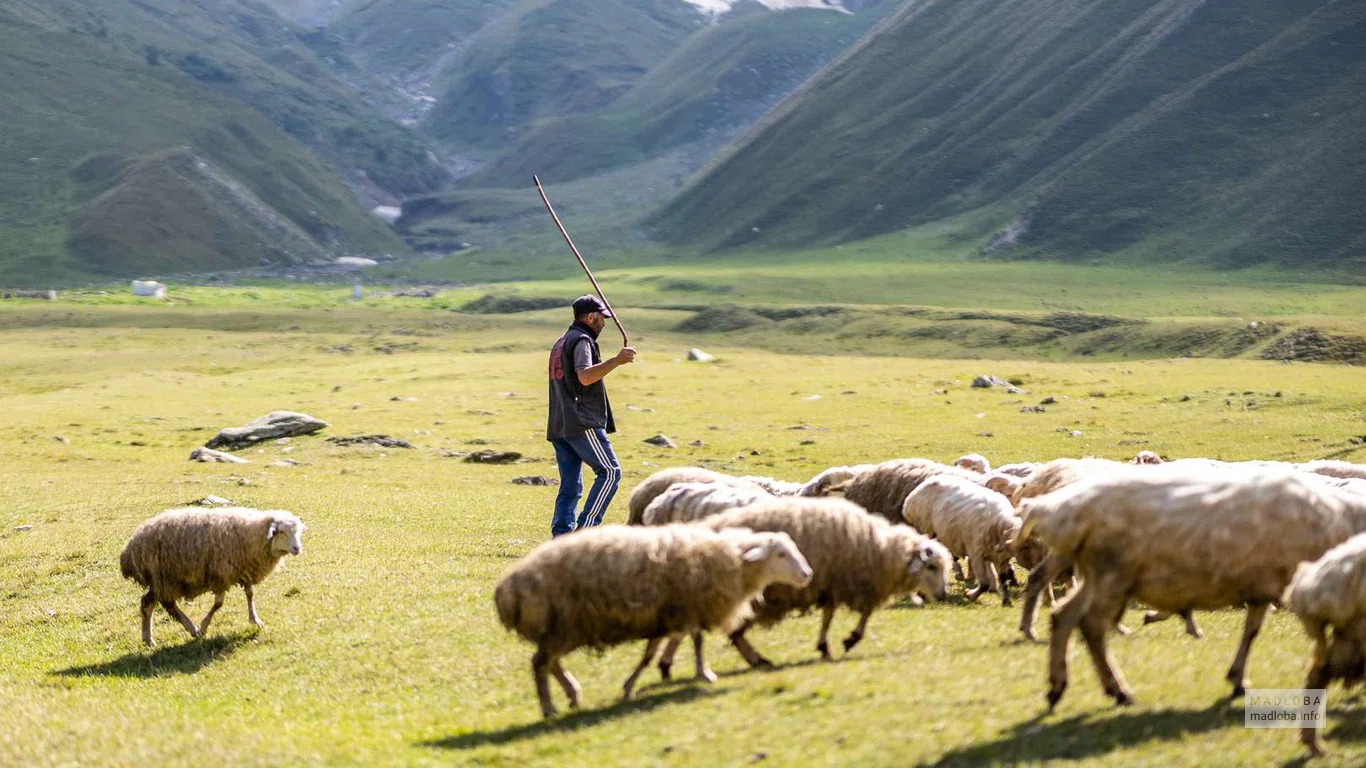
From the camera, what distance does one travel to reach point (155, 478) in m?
31.5

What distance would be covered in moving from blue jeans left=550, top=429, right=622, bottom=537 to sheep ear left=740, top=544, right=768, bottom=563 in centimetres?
517

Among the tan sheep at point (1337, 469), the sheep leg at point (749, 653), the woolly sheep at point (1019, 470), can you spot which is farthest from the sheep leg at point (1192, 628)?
the woolly sheep at point (1019, 470)

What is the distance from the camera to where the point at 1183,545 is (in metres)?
10.2

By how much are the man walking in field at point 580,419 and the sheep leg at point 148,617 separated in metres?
4.99

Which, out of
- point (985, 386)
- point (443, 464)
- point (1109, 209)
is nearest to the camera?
point (443, 464)

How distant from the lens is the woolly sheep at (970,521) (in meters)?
15.9

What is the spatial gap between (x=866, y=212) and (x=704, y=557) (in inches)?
6577

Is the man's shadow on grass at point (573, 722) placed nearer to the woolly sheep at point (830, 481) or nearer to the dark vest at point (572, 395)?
the dark vest at point (572, 395)

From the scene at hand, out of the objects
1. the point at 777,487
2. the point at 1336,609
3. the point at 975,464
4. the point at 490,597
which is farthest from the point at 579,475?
the point at 1336,609

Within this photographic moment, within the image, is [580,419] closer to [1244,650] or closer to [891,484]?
[891,484]

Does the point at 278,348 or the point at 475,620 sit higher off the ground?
the point at 278,348

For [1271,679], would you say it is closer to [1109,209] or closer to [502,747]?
[502,747]

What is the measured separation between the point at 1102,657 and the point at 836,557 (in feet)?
10.8

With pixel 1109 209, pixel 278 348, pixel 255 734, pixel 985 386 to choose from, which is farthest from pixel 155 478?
pixel 1109 209
